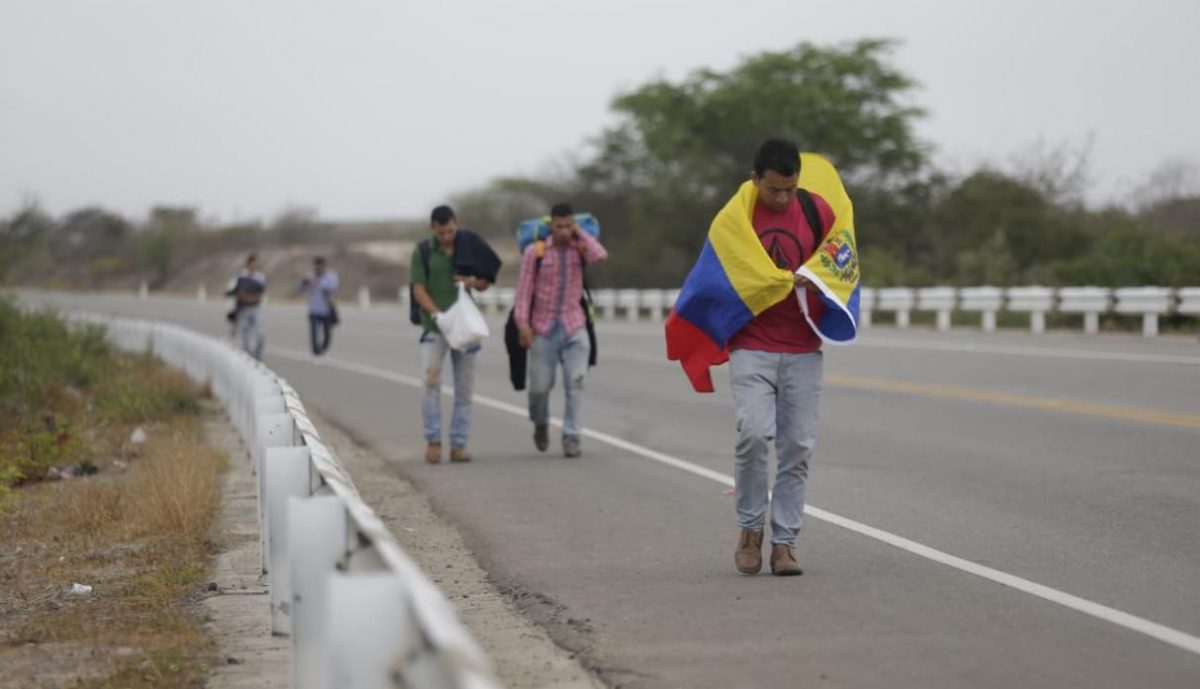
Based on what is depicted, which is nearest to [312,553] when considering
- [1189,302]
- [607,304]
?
[1189,302]

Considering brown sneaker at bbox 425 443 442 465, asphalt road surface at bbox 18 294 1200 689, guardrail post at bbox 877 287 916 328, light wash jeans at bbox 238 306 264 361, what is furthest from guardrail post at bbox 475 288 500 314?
brown sneaker at bbox 425 443 442 465

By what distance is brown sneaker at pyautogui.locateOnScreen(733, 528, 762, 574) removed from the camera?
927 centimetres

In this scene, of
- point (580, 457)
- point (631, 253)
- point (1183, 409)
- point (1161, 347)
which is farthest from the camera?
point (631, 253)

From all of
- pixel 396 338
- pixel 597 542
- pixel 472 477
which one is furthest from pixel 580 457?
pixel 396 338

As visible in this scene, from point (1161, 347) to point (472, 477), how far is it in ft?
50.0

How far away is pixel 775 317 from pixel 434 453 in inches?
261

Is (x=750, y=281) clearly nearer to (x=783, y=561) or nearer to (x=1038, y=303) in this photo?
(x=783, y=561)

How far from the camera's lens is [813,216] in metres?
9.32

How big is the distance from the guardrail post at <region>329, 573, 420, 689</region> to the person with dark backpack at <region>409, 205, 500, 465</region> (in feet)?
34.4

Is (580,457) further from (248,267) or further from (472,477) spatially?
(248,267)

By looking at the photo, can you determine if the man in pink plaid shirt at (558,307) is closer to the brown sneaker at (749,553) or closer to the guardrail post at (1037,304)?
the brown sneaker at (749,553)

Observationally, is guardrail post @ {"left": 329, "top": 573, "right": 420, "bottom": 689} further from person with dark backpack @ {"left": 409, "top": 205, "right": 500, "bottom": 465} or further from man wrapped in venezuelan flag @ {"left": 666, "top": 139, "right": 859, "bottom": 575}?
person with dark backpack @ {"left": 409, "top": 205, "right": 500, "bottom": 465}

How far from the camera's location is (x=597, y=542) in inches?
421

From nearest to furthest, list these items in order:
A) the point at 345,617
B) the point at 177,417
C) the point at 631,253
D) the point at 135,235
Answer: the point at 345,617 < the point at 177,417 < the point at 631,253 < the point at 135,235
